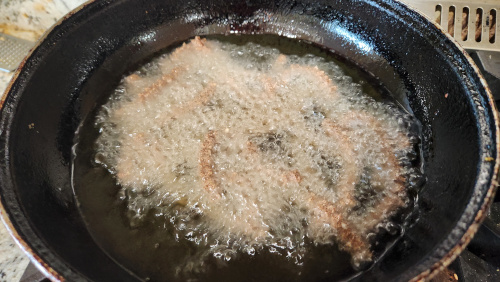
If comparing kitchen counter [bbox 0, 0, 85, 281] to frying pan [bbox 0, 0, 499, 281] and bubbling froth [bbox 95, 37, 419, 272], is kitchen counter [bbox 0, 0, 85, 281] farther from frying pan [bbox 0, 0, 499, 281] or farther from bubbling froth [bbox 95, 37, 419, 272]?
bubbling froth [bbox 95, 37, 419, 272]

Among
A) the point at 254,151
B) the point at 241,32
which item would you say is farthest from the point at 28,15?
the point at 254,151

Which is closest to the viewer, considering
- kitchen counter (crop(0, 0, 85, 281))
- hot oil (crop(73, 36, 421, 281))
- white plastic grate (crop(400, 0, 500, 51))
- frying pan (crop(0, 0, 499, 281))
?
frying pan (crop(0, 0, 499, 281))

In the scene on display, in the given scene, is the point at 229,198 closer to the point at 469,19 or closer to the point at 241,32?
the point at 241,32

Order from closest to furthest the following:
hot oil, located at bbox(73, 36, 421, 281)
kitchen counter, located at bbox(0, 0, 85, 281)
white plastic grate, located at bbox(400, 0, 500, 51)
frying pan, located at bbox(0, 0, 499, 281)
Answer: frying pan, located at bbox(0, 0, 499, 281) → hot oil, located at bbox(73, 36, 421, 281) → white plastic grate, located at bbox(400, 0, 500, 51) → kitchen counter, located at bbox(0, 0, 85, 281)

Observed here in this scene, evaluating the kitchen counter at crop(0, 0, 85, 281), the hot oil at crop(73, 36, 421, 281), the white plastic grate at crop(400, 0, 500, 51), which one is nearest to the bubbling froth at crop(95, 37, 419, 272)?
the hot oil at crop(73, 36, 421, 281)

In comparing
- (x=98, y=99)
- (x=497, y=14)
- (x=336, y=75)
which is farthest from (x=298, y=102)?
(x=497, y=14)

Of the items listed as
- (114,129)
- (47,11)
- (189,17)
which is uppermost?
(47,11)

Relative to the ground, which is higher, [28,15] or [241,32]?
[28,15]

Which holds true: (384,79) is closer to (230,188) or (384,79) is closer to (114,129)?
(230,188)
